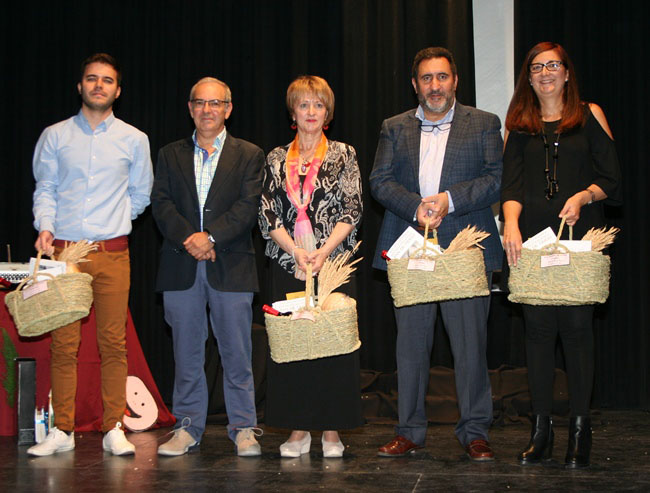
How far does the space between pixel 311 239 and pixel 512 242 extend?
89 centimetres

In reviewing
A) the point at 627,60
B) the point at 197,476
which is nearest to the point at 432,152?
the point at 197,476

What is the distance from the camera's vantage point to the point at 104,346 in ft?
12.7

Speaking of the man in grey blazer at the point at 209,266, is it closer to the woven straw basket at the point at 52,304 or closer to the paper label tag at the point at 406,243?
the woven straw basket at the point at 52,304

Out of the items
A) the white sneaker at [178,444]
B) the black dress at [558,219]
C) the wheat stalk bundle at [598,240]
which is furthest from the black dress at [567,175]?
the white sneaker at [178,444]

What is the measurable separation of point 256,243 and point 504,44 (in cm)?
213

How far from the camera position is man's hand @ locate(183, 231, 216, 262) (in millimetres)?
3670

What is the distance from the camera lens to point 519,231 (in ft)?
11.2

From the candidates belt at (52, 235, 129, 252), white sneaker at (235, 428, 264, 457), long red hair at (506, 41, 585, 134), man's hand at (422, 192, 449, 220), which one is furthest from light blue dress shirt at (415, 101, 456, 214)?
belt at (52, 235, 129, 252)

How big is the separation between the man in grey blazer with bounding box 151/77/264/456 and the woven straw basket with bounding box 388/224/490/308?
0.85 meters

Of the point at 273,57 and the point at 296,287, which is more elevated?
the point at 273,57

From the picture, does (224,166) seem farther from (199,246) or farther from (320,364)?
(320,364)

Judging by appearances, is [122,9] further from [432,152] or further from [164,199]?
[432,152]

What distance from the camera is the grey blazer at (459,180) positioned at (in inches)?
139

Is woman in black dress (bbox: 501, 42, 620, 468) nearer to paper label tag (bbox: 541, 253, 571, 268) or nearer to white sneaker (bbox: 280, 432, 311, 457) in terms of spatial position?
paper label tag (bbox: 541, 253, 571, 268)
